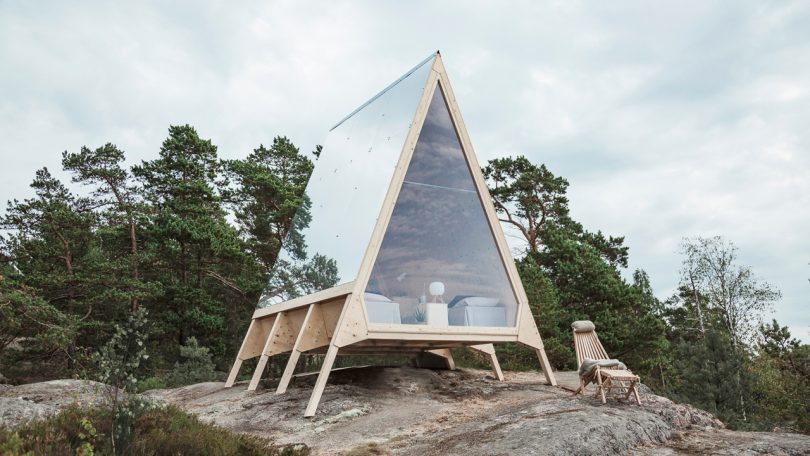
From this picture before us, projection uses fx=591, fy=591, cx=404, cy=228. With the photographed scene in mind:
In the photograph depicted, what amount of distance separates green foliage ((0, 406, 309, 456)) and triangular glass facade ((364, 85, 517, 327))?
325 centimetres

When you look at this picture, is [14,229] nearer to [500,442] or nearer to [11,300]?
[11,300]

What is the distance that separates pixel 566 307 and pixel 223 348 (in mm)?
13006

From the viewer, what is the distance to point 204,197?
23.5 metres

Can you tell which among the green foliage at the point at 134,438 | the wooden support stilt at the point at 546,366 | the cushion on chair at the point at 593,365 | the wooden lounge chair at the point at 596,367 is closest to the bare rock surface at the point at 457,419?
the wooden support stilt at the point at 546,366

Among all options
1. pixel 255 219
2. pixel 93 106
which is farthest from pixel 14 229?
pixel 93 106

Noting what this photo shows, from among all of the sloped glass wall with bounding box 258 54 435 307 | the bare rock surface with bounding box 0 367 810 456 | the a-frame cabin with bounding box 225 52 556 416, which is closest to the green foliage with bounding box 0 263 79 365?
the bare rock surface with bounding box 0 367 810 456

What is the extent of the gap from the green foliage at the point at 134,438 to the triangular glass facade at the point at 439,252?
128 inches

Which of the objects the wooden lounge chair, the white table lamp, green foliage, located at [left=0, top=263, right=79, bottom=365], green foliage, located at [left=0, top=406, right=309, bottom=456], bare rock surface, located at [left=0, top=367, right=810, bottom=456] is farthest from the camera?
green foliage, located at [left=0, top=263, right=79, bottom=365]

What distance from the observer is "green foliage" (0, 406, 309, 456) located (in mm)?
4539

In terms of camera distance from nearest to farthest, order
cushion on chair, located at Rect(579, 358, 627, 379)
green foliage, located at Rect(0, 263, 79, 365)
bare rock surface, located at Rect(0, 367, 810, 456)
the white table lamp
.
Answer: bare rock surface, located at Rect(0, 367, 810, 456) → cushion on chair, located at Rect(579, 358, 627, 379) → the white table lamp → green foliage, located at Rect(0, 263, 79, 365)

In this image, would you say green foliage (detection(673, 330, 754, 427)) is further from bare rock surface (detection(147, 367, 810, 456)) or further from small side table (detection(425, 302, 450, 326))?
small side table (detection(425, 302, 450, 326))

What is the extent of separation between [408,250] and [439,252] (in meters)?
0.56

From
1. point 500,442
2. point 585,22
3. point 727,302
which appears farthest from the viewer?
point 727,302

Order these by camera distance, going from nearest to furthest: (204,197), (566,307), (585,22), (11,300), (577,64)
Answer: (585,22)
(577,64)
(11,300)
(566,307)
(204,197)
